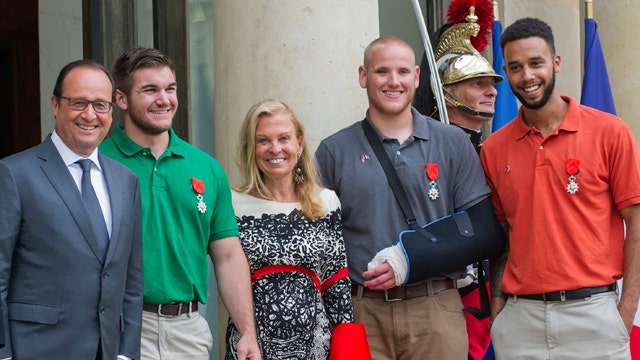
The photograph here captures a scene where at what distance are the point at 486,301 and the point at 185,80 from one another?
10.7ft

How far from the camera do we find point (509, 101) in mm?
7070

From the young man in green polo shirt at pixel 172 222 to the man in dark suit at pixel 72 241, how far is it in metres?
0.20

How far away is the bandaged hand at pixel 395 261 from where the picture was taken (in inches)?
185

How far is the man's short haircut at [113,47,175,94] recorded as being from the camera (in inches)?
175

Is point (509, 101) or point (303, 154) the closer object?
point (303, 154)

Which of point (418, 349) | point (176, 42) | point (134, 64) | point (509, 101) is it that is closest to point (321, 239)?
point (418, 349)

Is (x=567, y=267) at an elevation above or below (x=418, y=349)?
above

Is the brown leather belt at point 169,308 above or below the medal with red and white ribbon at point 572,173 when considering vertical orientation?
below

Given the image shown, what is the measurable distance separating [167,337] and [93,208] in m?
0.67

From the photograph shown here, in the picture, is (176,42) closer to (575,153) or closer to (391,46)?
(391,46)

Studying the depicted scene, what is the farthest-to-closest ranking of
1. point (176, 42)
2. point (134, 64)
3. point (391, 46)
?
point (176, 42) < point (391, 46) < point (134, 64)

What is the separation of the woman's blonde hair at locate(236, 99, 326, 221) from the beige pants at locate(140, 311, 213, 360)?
2.15 feet

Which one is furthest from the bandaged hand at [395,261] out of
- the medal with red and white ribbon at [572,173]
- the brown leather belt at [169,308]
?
the brown leather belt at [169,308]

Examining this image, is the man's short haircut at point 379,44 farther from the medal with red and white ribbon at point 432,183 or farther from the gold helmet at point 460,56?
the gold helmet at point 460,56
